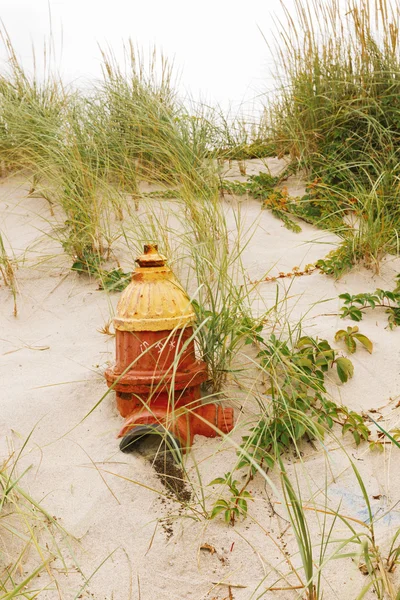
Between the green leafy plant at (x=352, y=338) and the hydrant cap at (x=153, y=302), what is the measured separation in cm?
69

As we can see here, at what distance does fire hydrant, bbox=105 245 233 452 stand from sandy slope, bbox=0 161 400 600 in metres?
0.09

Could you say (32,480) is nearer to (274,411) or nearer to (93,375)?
(93,375)

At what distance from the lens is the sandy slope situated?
168cm

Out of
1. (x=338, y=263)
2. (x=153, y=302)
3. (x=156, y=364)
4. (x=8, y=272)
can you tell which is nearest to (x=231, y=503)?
(x=156, y=364)

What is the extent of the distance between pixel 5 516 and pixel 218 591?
2.09 ft

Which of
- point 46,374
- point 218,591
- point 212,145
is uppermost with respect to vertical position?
point 212,145

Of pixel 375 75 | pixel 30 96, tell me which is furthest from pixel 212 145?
pixel 30 96

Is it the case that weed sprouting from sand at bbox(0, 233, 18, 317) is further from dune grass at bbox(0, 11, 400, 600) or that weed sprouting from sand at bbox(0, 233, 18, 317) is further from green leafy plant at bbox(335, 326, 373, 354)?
green leafy plant at bbox(335, 326, 373, 354)

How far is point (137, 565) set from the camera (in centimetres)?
172

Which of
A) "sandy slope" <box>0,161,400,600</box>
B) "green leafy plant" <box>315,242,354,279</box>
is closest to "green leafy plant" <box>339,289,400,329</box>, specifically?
"sandy slope" <box>0,161,400,600</box>

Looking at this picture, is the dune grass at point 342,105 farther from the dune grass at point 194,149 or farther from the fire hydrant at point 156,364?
the fire hydrant at point 156,364

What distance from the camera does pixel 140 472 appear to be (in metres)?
2.03

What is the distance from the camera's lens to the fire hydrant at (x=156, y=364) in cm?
211

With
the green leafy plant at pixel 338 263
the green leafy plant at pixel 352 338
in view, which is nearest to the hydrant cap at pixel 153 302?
the green leafy plant at pixel 352 338
